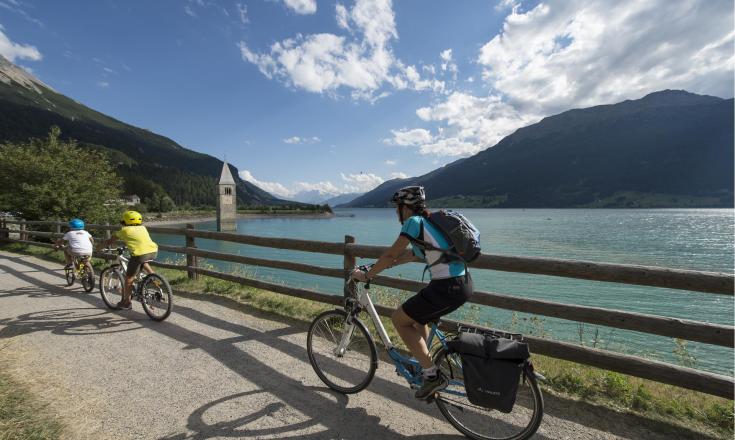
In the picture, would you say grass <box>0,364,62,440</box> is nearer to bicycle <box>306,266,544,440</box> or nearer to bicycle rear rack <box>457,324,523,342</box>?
bicycle <box>306,266,544,440</box>

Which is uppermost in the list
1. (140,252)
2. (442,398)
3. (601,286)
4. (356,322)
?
(140,252)

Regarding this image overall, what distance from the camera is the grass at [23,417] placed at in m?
3.06

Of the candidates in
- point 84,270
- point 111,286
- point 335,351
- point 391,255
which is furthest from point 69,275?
point 391,255

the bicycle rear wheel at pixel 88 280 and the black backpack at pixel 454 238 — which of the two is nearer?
the black backpack at pixel 454 238

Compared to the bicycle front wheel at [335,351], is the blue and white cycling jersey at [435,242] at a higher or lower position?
higher

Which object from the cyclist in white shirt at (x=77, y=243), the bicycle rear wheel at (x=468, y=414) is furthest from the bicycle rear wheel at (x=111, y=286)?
the bicycle rear wheel at (x=468, y=414)

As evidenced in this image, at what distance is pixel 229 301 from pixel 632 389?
7423 millimetres

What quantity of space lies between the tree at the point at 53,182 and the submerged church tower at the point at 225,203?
3585 inches

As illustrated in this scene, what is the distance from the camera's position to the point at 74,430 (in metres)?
3.25

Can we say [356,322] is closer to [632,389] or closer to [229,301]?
[632,389]

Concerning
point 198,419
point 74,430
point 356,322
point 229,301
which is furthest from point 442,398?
point 229,301

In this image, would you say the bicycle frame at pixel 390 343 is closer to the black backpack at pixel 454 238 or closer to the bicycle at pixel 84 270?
the black backpack at pixel 454 238

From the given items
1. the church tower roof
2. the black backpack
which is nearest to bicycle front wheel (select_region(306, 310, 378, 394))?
the black backpack

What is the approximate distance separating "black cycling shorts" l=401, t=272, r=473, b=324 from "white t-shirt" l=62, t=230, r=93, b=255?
9082mm
